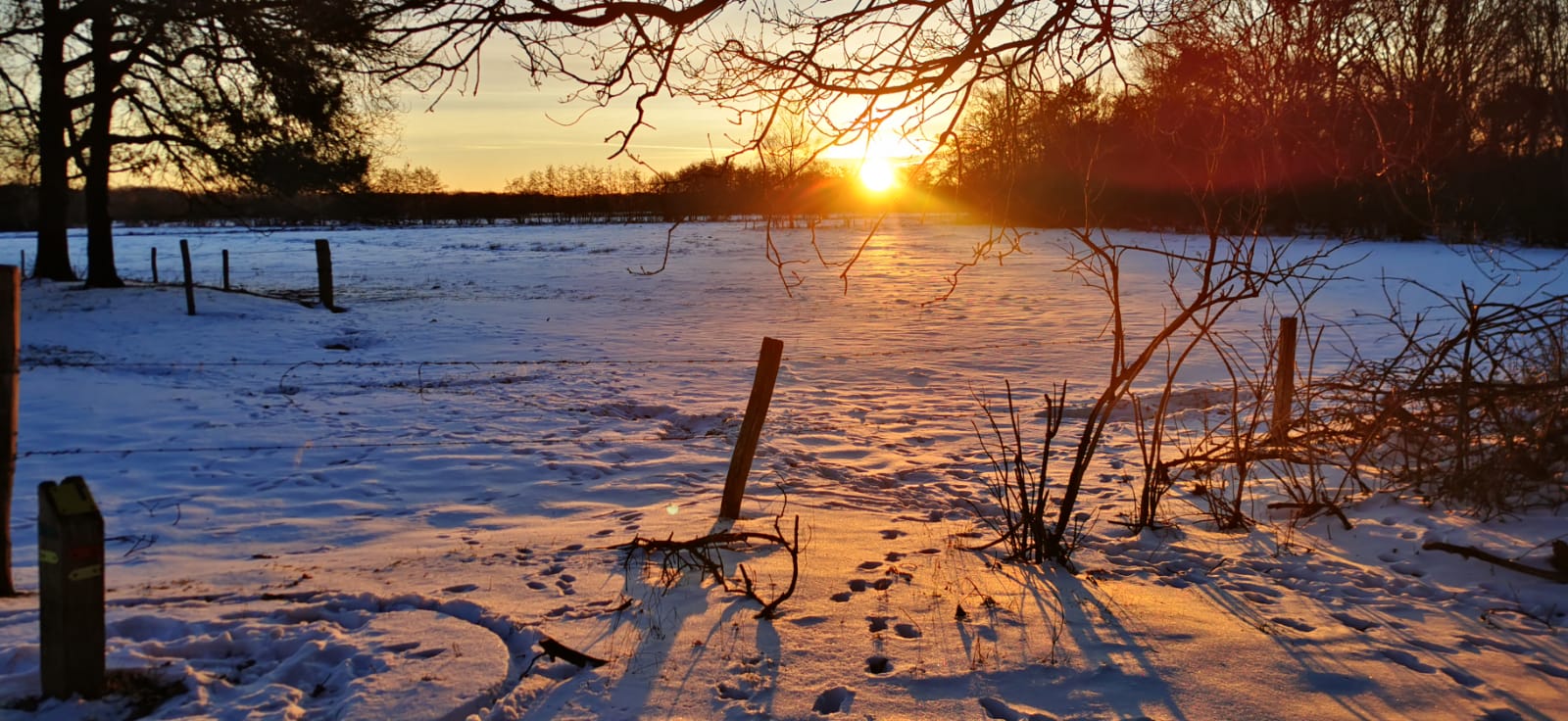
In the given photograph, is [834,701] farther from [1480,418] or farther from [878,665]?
[1480,418]

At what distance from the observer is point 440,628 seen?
13.9 feet

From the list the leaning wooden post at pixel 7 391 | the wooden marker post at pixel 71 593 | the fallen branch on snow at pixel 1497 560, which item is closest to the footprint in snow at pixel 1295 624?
the fallen branch on snow at pixel 1497 560

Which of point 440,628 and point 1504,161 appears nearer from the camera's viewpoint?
point 440,628

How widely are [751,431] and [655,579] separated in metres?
1.43

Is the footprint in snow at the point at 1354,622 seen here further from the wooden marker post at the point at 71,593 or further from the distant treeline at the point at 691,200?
the wooden marker post at the point at 71,593

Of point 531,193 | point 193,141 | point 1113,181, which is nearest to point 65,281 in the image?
point 193,141

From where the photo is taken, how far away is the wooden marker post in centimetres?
320

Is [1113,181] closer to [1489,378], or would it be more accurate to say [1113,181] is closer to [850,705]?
[1489,378]

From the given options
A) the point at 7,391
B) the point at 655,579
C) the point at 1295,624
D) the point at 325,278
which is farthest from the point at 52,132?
the point at 1295,624

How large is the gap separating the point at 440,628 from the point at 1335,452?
623 centimetres

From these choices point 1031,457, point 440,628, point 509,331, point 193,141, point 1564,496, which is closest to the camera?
point 440,628

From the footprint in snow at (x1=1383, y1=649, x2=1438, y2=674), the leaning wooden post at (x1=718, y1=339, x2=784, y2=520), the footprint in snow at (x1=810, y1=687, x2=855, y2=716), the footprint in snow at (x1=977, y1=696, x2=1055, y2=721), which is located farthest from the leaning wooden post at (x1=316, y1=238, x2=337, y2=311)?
the footprint in snow at (x1=1383, y1=649, x2=1438, y2=674)

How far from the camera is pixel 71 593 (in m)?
3.21

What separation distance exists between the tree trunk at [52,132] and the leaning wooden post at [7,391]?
15781mm
